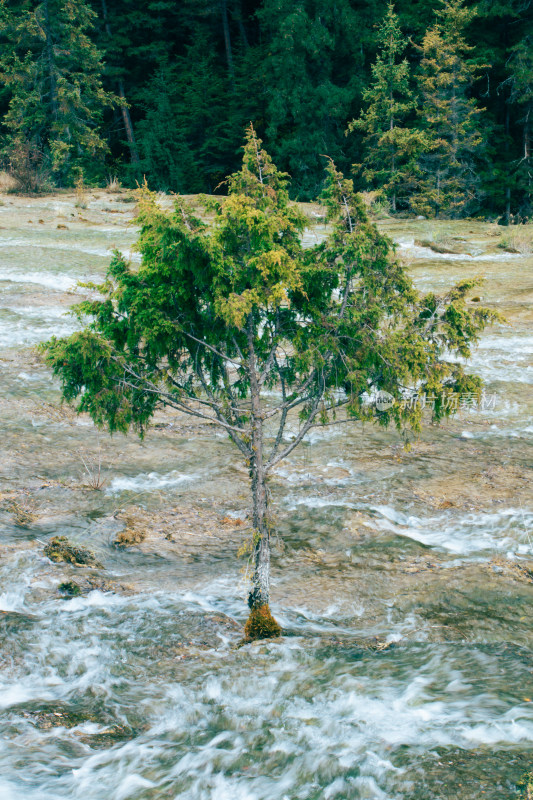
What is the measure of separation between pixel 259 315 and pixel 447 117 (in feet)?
85.2

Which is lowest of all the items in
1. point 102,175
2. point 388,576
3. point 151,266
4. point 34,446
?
point 388,576

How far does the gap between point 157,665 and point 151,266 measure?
3.27m

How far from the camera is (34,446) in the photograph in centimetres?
968

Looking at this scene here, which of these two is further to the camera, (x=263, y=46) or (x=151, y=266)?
(x=263, y=46)

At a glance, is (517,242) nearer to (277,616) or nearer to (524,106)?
(277,616)

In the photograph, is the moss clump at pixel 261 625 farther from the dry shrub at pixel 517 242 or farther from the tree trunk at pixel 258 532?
the dry shrub at pixel 517 242

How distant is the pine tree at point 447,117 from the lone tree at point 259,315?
22.1 m

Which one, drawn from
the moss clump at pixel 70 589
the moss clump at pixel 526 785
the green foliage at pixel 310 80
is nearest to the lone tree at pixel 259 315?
the moss clump at pixel 70 589

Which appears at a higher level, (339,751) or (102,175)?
(102,175)

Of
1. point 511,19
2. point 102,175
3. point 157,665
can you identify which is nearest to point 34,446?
point 157,665

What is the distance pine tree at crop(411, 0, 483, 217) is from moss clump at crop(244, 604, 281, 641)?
23039mm

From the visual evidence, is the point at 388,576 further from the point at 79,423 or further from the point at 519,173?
the point at 519,173

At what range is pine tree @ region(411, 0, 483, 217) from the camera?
27.2 meters

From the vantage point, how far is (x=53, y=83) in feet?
100
